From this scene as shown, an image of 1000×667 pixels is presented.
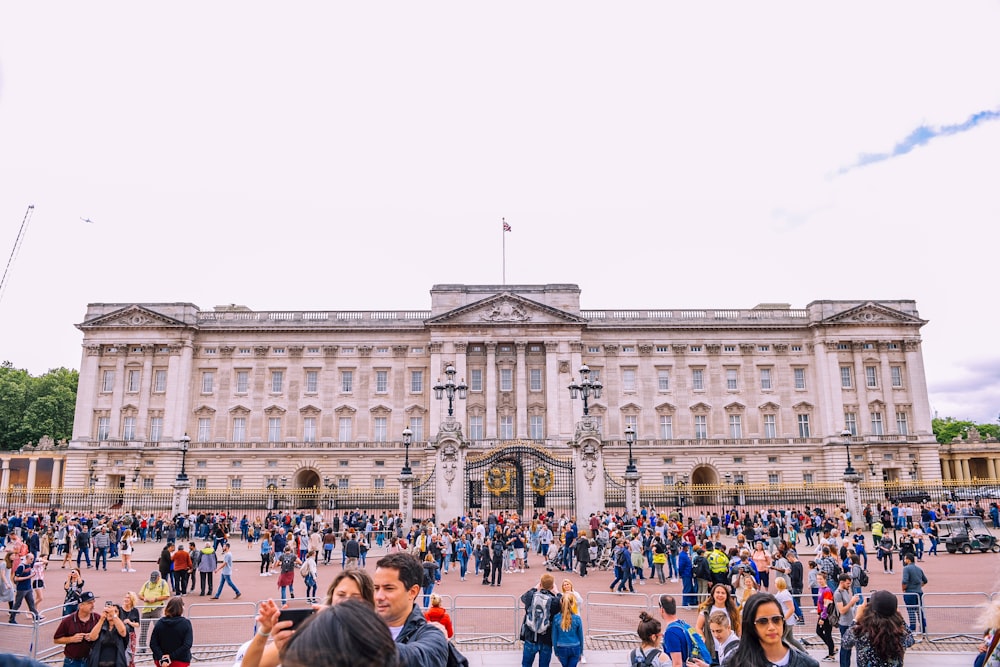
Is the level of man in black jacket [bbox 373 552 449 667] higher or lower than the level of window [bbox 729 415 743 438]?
lower

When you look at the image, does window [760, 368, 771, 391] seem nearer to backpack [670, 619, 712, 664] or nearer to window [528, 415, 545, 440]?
window [528, 415, 545, 440]

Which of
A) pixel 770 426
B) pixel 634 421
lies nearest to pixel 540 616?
pixel 634 421

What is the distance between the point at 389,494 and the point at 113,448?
24.7 m

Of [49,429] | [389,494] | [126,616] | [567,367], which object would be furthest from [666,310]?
[49,429]

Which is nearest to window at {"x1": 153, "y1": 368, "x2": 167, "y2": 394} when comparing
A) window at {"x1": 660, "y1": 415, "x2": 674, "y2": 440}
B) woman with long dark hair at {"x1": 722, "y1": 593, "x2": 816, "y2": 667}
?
window at {"x1": 660, "y1": 415, "x2": 674, "y2": 440}

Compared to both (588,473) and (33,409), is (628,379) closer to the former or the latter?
(588,473)

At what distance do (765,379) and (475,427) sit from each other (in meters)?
26.1

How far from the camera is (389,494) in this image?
160 feet

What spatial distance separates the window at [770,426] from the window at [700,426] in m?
5.19

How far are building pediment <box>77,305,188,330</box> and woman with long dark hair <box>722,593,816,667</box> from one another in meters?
59.9

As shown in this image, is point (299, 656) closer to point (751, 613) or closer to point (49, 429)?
point (751, 613)

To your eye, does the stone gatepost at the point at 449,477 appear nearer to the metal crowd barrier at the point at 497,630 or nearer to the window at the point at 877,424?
the metal crowd barrier at the point at 497,630

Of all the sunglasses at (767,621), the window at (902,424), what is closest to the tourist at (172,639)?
the sunglasses at (767,621)

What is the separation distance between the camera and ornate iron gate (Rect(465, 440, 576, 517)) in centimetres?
3588
